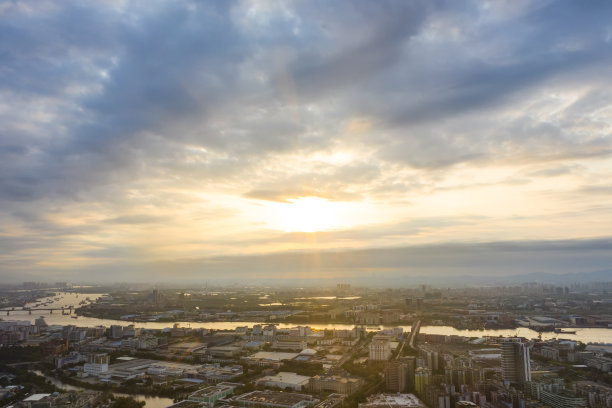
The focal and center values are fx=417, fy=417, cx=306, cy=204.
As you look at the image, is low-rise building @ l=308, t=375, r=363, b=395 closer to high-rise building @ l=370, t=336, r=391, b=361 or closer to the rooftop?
the rooftop

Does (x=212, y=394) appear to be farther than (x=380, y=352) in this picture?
No

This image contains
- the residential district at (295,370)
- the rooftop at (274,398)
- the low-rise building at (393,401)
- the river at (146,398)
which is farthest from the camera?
the river at (146,398)

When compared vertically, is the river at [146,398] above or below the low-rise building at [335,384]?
below

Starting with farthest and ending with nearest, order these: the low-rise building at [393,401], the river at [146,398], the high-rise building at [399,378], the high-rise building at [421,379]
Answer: the high-rise building at [399,378] < the high-rise building at [421,379] < the river at [146,398] < the low-rise building at [393,401]

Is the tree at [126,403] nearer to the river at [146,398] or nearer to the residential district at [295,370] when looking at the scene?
the residential district at [295,370]

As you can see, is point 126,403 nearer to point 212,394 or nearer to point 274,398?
point 212,394

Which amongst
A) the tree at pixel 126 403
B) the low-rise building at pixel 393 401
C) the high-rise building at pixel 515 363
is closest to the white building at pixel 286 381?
the low-rise building at pixel 393 401

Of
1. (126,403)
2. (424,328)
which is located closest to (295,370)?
(126,403)
